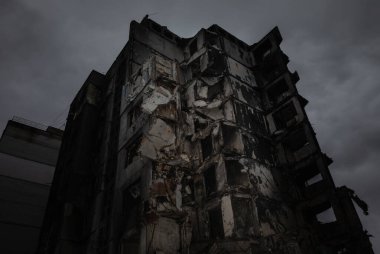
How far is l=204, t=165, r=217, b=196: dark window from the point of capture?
2014cm

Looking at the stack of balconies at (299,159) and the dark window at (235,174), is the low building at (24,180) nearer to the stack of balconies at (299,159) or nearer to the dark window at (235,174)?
the dark window at (235,174)

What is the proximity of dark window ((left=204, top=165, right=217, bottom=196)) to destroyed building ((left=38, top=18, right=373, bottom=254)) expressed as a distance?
0.27 feet

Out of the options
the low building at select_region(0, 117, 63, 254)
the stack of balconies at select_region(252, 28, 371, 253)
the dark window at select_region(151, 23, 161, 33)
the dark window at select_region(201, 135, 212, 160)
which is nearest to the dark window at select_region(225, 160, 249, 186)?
the dark window at select_region(201, 135, 212, 160)

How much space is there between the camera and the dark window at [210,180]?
20139mm

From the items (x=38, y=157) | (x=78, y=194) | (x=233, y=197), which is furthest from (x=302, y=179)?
(x=38, y=157)

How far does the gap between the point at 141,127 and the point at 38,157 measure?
2339 centimetres

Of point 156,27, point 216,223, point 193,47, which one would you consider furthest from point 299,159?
point 156,27

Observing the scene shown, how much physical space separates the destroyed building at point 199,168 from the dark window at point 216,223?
6 cm

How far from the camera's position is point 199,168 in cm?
2136

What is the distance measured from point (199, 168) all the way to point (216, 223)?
4.14 meters

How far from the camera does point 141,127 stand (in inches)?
841

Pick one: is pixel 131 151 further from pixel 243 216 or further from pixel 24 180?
pixel 24 180

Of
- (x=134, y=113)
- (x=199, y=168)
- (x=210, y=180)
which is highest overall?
(x=134, y=113)

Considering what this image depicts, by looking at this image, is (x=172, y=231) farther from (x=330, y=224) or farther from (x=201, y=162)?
(x=330, y=224)
